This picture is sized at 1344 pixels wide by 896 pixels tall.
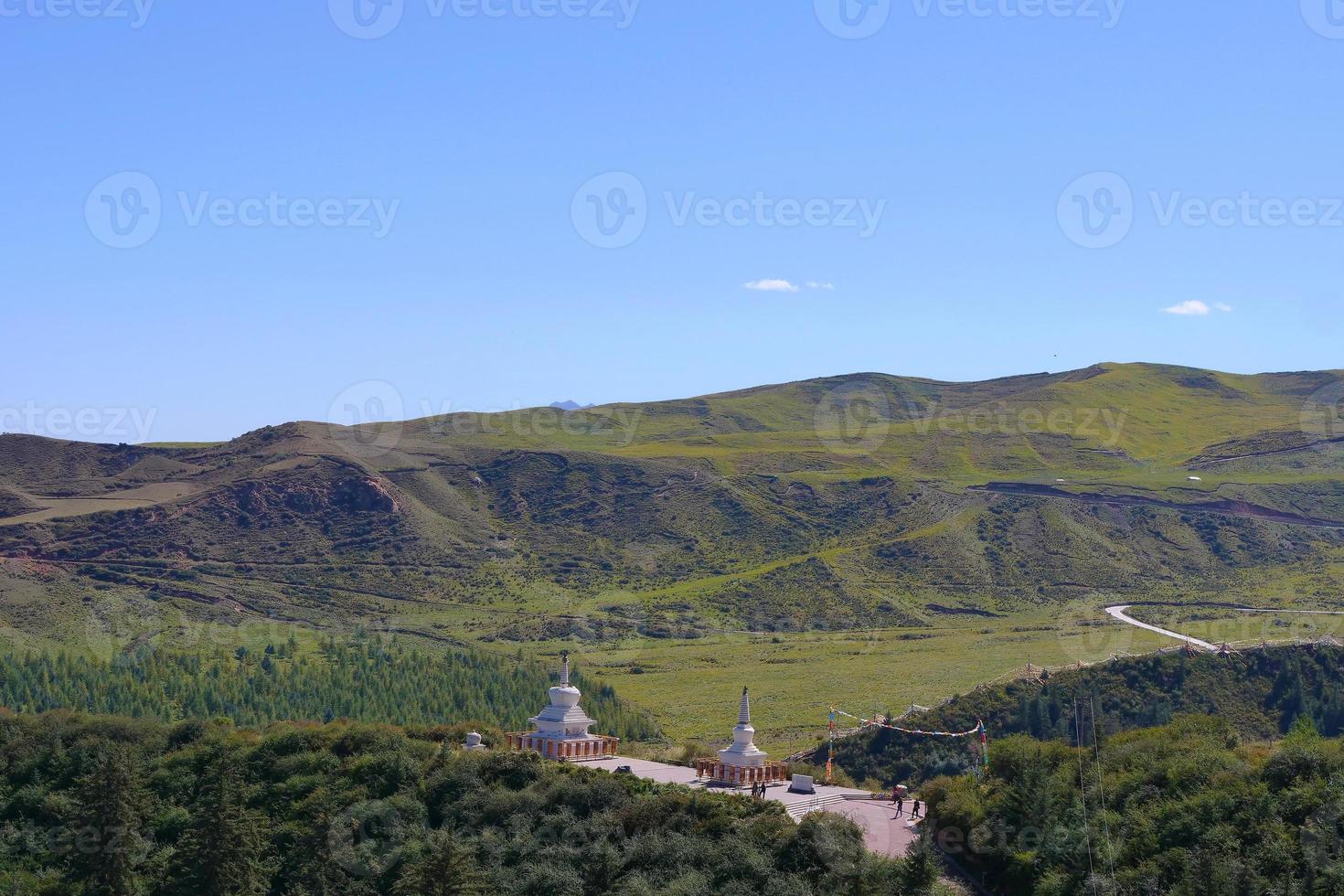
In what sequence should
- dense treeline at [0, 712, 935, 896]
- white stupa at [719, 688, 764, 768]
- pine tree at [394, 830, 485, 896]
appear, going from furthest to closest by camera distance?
white stupa at [719, 688, 764, 768] < dense treeline at [0, 712, 935, 896] < pine tree at [394, 830, 485, 896]

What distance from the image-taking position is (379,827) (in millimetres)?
49469

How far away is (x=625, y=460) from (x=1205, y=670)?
10552 cm

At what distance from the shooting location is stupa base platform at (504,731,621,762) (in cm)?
5672

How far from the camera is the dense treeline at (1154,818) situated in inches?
1519

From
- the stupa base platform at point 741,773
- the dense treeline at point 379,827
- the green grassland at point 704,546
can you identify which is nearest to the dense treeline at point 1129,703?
the green grassland at point 704,546

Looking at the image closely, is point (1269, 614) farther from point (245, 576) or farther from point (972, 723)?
point (245, 576)

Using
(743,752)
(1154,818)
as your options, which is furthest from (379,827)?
(1154,818)

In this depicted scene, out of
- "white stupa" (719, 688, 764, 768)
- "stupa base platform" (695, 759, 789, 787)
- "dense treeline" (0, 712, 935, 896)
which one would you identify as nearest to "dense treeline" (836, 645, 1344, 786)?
"stupa base platform" (695, 759, 789, 787)

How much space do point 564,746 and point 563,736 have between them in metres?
0.65

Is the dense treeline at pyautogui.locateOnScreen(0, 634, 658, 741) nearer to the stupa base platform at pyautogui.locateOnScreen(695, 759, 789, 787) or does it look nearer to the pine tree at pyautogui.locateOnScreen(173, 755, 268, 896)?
the stupa base platform at pyautogui.locateOnScreen(695, 759, 789, 787)

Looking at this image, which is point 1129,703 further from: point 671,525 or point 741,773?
point 671,525

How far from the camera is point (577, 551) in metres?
154

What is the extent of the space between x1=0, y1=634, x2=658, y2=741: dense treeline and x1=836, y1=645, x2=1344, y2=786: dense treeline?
1584cm

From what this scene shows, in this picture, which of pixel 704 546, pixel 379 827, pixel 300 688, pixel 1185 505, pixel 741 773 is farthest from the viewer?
pixel 1185 505
